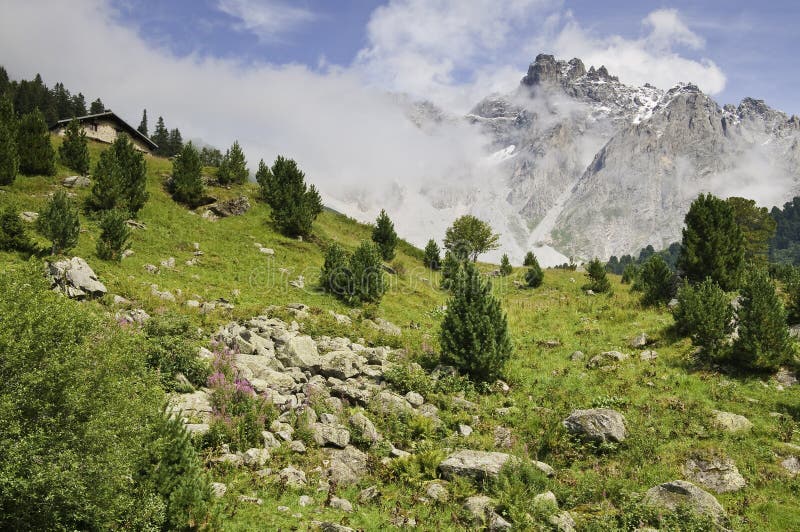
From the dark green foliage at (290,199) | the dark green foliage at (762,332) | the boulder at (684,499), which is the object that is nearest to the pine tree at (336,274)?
the dark green foliage at (290,199)

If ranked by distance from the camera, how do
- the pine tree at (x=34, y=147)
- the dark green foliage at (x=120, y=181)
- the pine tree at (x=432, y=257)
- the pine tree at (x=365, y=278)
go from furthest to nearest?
the pine tree at (x=432, y=257) → the pine tree at (x=34, y=147) → the dark green foliage at (x=120, y=181) → the pine tree at (x=365, y=278)

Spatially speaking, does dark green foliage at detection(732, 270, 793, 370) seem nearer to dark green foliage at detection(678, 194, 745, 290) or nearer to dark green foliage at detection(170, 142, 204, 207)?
dark green foliage at detection(678, 194, 745, 290)

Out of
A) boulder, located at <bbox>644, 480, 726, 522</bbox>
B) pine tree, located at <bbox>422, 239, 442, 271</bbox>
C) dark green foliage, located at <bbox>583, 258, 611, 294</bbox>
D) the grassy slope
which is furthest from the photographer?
pine tree, located at <bbox>422, 239, 442, 271</bbox>

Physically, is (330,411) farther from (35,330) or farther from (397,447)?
(35,330)

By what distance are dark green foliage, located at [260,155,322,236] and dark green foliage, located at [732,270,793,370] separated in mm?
31258

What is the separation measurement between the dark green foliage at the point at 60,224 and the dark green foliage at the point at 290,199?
A: 17843 mm

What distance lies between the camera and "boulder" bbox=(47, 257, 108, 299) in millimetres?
16766

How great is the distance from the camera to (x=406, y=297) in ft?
102

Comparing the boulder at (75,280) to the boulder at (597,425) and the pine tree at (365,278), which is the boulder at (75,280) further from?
the boulder at (597,425)

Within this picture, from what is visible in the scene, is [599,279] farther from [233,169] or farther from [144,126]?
[144,126]

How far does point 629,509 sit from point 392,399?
7.31m

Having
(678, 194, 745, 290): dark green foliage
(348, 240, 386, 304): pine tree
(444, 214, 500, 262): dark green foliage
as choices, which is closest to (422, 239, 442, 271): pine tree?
(444, 214, 500, 262): dark green foliage

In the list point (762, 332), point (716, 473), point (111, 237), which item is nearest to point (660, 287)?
point (762, 332)

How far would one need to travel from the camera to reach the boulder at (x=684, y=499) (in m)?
8.91
